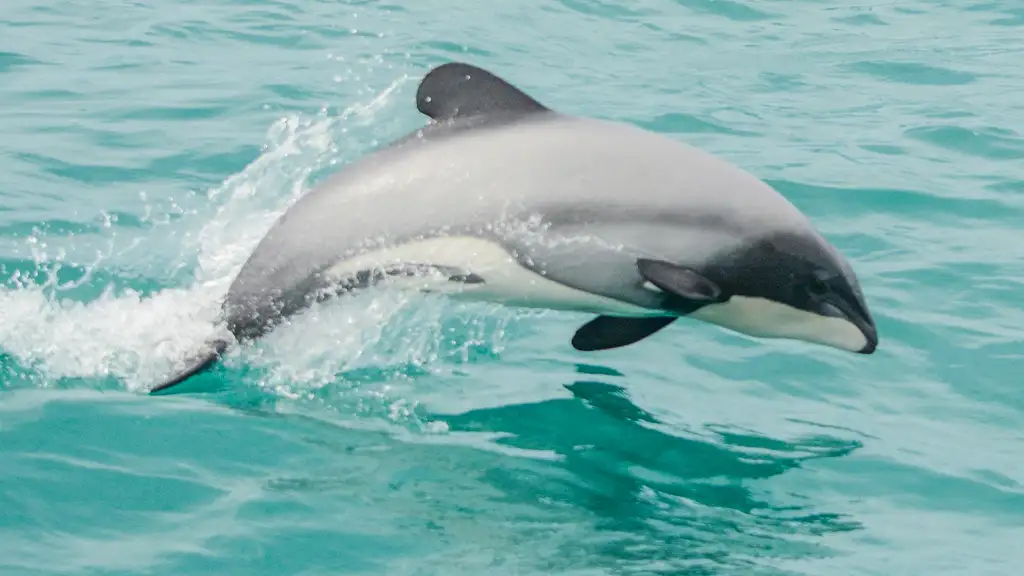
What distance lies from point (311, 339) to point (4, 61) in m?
8.50

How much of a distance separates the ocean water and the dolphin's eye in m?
0.85

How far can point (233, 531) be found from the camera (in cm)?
643

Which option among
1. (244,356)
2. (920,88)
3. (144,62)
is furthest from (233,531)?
(920,88)

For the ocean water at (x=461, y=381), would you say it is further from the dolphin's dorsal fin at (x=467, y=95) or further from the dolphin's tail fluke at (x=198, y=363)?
the dolphin's dorsal fin at (x=467, y=95)

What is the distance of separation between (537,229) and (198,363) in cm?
194

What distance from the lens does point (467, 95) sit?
25.8ft

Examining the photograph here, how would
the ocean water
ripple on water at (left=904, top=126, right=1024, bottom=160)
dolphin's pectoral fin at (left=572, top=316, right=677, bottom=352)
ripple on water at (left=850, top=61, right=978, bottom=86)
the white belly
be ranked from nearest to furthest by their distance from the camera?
the ocean water < the white belly < dolphin's pectoral fin at (left=572, top=316, right=677, bottom=352) < ripple on water at (left=904, top=126, right=1024, bottom=160) < ripple on water at (left=850, top=61, right=978, bottom=86)

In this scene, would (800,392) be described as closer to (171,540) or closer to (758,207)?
(758,207)

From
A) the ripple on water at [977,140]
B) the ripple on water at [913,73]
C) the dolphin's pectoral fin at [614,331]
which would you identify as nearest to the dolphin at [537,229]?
the dolphin's pectoral fin at [614,331]

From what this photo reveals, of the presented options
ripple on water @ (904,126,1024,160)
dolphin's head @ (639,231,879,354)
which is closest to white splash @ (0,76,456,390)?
dolphin's head @ (639,231,879,354)

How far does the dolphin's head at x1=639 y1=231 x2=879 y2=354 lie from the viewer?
7695mm

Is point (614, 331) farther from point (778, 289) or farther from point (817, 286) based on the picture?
point (817, 286)

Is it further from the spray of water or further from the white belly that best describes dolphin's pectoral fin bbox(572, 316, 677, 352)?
the spray of water

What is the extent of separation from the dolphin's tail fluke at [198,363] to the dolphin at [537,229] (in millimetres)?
11
